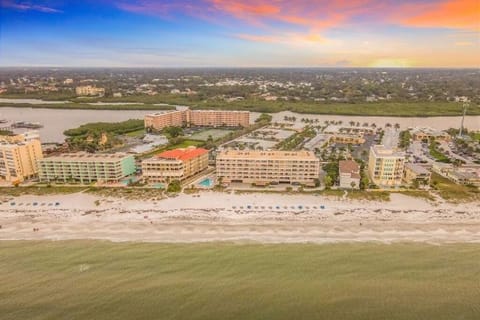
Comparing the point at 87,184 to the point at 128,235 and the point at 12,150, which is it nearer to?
the point at 12,150

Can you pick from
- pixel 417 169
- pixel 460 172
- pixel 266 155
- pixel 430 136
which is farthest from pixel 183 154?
pixel 430 136

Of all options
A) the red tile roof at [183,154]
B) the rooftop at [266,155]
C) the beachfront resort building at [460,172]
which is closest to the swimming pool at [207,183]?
the rooftop at [266,155]

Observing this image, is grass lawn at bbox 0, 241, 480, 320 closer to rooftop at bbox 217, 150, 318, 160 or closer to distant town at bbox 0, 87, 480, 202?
distant town at bbox 0, 87, 480, 202

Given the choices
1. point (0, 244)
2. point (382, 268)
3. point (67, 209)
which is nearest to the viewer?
point (382, 268)

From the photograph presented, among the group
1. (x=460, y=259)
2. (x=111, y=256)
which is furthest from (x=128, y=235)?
(x=460, y=259)

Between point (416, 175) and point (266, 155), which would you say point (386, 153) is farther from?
point (266, 155)

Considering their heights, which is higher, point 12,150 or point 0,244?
point 12,150

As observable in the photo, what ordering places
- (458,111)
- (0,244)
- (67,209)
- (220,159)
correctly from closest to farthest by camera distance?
(0,244) → (67,209) → (220,159) → (458,111)
